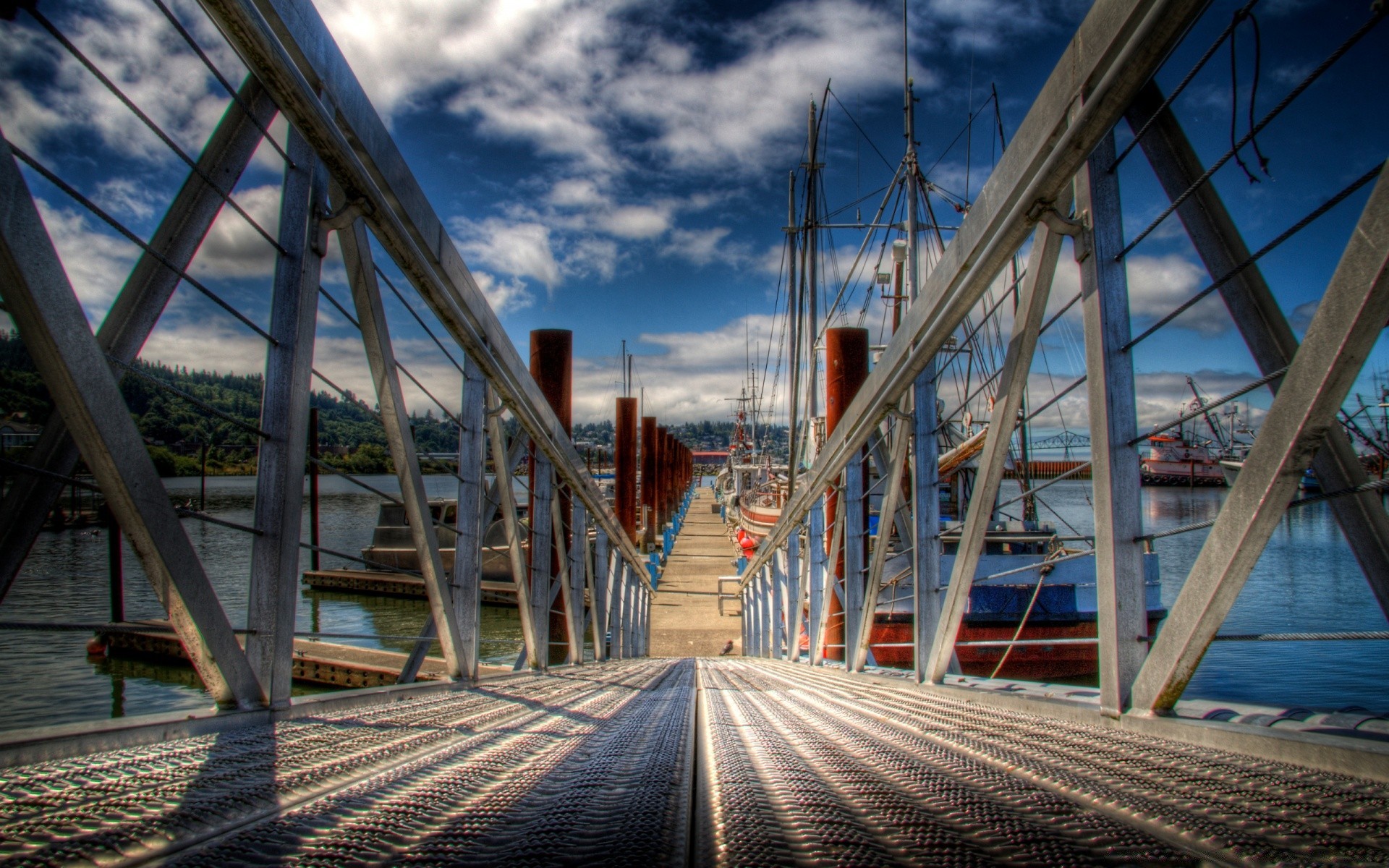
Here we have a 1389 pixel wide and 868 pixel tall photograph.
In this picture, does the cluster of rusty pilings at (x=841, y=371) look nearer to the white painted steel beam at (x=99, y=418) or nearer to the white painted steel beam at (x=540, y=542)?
the white painted steel beam at (x=540, y=542)

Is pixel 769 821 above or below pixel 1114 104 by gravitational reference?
below

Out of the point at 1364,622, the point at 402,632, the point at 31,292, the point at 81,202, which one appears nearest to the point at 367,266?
the point at 81,202

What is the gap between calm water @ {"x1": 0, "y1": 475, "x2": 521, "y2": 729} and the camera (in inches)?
353

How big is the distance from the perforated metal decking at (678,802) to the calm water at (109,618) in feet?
4.66

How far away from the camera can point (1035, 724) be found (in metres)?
1.87

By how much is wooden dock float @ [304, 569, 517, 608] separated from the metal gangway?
50.3ft

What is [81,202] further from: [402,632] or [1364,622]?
[1364,622]

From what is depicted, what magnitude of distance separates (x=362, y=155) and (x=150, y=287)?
2.30ft

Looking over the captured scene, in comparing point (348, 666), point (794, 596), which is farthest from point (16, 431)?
point (348, 666)

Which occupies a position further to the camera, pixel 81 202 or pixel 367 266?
pixel 367 266

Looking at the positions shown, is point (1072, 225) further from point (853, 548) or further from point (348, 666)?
point (348, 666)

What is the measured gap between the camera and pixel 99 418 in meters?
1.23

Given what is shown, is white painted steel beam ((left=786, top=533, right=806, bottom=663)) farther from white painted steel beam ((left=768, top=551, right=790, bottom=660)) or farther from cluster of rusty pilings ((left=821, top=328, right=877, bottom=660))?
cluster of rusty pilings ((left=821, top=328, right=877, bottom=660))

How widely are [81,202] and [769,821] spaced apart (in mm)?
1651
